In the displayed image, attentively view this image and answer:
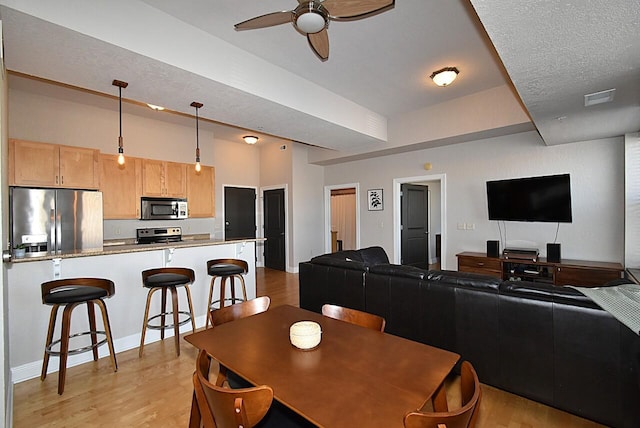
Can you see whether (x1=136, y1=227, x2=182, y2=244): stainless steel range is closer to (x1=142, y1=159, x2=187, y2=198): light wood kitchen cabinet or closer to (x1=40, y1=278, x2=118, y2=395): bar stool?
(x1=142, y1=159, x2=187, y2=198): light wood kitchen cabinet

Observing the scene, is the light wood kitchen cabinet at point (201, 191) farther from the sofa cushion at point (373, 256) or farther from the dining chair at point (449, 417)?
the dining chair at point (449, 417)

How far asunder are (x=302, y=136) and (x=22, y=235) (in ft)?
13.1

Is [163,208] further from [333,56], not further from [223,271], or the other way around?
[333,56]

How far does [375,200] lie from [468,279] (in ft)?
13.5

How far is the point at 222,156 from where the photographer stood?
272 inches

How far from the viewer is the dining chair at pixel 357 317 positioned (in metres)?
1.76

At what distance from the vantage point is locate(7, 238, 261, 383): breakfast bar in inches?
99.8

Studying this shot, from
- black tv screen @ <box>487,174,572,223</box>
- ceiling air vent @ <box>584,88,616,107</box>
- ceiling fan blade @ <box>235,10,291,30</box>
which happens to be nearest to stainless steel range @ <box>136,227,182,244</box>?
ceiling fan blade @ <box>235,10,291,30</box>

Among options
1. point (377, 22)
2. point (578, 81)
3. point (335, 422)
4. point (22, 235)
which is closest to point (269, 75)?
point (377, 22)

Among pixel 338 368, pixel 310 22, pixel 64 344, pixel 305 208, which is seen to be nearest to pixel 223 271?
pixel 64 344

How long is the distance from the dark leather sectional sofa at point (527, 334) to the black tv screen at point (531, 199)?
2690 mm

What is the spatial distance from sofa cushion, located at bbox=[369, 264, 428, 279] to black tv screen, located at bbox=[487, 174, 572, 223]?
2702mm

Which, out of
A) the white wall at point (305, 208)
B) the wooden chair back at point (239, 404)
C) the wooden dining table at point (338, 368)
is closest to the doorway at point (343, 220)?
the white wall at point (305, 208)

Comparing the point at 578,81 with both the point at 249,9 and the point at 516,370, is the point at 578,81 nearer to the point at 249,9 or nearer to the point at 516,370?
the point at 516,370
